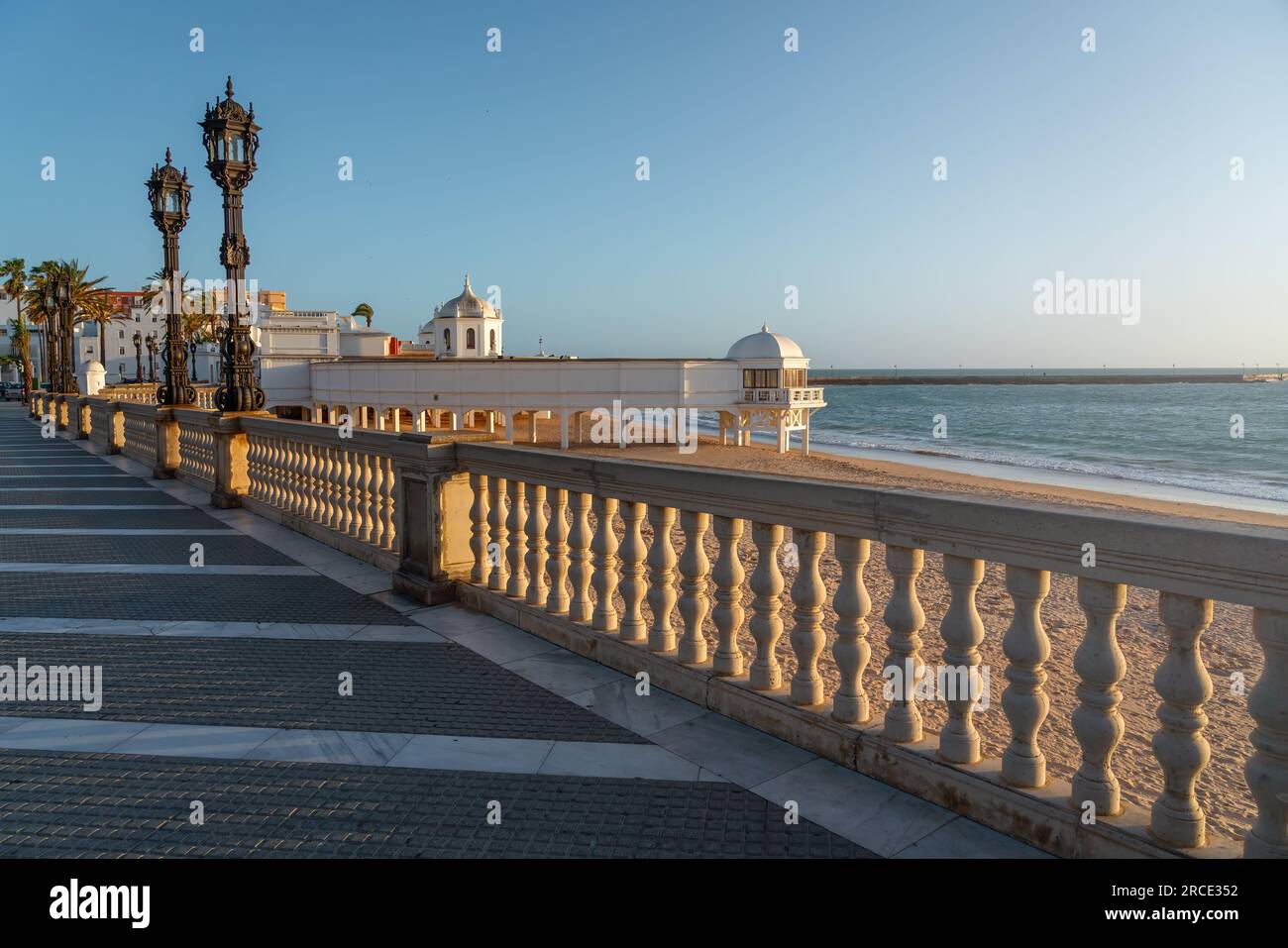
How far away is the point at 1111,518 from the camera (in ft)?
9.66

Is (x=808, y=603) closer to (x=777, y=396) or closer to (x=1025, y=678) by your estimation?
(x=1025, y=678)

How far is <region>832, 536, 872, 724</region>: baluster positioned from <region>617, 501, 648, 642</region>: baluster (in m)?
1.41

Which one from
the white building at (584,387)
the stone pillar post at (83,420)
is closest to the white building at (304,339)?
the white building at (584,387)

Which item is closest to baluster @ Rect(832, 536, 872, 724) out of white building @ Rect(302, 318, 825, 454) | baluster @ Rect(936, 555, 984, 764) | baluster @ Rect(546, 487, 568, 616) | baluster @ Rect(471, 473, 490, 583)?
baluster @ Rect(936, 555, 984, 764)

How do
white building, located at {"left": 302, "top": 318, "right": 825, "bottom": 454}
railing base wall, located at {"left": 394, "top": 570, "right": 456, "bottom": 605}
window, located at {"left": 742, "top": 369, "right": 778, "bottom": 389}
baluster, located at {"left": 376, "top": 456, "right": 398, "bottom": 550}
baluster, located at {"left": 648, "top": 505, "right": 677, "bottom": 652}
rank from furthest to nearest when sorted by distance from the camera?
window, located at {"left": 742, "top": 369, "right": 778, "bottom": 389} → white building, located at {"left": 302, "top": 318, "right": 825, "bottom": 454} → baluster, located at {"left": 376, "top": 456, "right": 398, "bottom": 550} → railing base wall, located at {"left": 394, "top": 570, "right": 456, "bottom": 605} → baluster, located at {"left": 648, "top": 505, "right": 677, "bottom": 652}

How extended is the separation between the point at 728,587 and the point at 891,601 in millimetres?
1014

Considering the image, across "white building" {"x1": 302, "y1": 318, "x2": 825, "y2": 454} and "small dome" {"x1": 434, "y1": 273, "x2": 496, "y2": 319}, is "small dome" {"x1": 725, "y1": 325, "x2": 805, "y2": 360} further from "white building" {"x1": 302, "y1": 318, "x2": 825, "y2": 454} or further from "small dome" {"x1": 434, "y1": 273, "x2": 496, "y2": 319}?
"small dome" {"x1": 434, "y1": 273, "x2": 496, "y2": 319}

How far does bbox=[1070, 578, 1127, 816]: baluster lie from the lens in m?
3.01

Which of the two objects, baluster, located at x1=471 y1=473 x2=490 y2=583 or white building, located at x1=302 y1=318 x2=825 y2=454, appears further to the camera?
white building, located at x1=302 y1=318 x2=825 y2=454

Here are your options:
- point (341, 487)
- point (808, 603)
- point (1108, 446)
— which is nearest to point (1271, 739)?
point (808, 603)

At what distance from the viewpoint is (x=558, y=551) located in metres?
5.67
